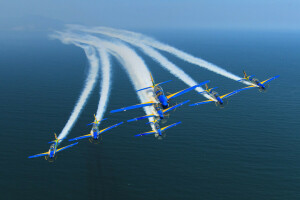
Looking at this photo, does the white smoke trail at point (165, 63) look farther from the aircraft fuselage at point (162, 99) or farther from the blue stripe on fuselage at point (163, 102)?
the blue stripe on fuselage at point (163, 102)

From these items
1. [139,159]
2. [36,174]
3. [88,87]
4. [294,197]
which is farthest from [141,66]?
[294,197]

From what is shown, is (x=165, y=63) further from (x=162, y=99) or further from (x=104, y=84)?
(x=162, y=99)

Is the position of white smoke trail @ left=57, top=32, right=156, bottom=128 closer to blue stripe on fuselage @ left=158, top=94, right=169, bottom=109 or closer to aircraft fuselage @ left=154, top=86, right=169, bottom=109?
aircraft fuselage @ left=154, top=86, right=169, bottom=109

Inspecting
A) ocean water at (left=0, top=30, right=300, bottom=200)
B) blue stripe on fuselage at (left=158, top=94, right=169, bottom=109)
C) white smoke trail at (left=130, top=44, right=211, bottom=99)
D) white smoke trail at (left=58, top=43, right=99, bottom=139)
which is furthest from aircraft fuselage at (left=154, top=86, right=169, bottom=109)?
white smoke trail at (left=130, top=44, right=211, bottom=99)

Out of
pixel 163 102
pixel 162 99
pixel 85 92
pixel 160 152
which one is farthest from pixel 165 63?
pixel 160 152

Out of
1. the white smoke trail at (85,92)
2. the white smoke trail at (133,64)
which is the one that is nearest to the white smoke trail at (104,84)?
the white smoke trail at (85,92)

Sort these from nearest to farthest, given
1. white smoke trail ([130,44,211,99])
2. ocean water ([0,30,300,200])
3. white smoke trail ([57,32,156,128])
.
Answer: ocean water ([0,30,300,200]), white smoke trail ([57,32,156,128]), white smoke trail ([130,44,211,99])

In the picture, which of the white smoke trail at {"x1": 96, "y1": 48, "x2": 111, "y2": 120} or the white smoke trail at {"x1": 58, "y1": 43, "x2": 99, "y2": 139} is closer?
the white smoke trail at {"x1": 58, "y1": 43, "x2": 99, "y2": 139}

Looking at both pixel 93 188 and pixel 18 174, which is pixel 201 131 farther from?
pixel 18 174
